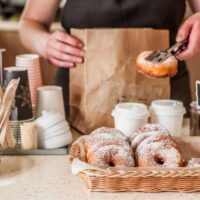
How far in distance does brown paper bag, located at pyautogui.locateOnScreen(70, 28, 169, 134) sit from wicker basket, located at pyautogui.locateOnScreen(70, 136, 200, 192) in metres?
0.41

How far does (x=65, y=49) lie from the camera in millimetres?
1512

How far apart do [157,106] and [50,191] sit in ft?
1.41

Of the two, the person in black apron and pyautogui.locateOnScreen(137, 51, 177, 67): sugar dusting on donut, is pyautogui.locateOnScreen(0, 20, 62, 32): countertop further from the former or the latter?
pyautogui.locateOnScreen(137, 51, 177, 67): sugar dusting on donut

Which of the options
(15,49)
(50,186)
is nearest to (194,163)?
(50,186)

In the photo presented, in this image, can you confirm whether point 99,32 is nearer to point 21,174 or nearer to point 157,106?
point 157,106

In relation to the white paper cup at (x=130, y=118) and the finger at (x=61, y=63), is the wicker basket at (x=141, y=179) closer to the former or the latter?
the white paper cup at (x=130, y=118)

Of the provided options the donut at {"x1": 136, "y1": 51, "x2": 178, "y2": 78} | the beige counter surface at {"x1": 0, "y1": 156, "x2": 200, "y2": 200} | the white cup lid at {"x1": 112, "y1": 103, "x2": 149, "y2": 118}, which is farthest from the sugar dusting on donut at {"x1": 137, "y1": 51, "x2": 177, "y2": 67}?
the beige counter surface at {"x1": 0, "y1": 156, "x2": 200, "y2": 200}

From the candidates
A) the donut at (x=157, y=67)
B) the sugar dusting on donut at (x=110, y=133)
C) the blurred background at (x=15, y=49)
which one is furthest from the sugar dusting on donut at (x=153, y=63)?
the blurred background at (x=15, y=49)

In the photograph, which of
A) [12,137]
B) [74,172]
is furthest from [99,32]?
[74,172]

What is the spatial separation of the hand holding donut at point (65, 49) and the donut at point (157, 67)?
0.19 metres

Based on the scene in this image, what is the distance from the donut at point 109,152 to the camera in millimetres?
1114

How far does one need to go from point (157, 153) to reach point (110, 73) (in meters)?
0.41

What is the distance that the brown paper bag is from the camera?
1.48m

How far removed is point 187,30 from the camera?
1.45m
